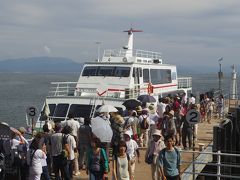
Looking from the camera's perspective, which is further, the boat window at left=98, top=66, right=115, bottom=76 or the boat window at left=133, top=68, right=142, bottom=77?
the boat window at left=98, top=66, right=115, bottom=76

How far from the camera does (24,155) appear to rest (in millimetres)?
10586

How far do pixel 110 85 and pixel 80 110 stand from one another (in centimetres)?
385

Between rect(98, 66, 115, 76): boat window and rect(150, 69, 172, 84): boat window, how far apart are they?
10.0 ft

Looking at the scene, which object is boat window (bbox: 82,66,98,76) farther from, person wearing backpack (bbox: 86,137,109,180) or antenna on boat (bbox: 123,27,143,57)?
person wearing backpack (bbox: 86,137,109,180)

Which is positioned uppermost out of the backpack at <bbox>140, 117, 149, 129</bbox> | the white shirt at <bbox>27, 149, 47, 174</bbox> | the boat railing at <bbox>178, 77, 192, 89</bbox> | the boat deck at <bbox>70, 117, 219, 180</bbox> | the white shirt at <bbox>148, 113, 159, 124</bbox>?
the boat railing at <bbox>178, 77, 192, 89</bbox>

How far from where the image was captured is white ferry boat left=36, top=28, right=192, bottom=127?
19.7m

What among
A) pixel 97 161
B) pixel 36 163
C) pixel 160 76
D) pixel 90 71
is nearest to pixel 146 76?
pixel 160 76

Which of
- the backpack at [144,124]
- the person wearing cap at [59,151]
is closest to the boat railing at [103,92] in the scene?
the backpack at [144,124]

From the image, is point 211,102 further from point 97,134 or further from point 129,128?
point 97,134

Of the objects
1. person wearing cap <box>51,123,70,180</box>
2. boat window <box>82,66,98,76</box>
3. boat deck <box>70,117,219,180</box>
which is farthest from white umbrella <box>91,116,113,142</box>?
boat window <box>82,66,98,76</box>

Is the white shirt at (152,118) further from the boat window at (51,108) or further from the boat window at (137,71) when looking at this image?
the boat window at (137,71)

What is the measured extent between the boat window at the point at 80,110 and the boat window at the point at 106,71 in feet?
13.7

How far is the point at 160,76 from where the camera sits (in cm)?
2717

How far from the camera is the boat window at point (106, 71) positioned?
23.5 meters
